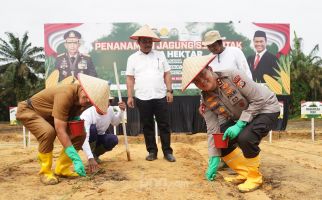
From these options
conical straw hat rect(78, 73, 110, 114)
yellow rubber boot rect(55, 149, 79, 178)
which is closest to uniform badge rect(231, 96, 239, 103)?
conical straw hat rect(78, 73, 110, 114)

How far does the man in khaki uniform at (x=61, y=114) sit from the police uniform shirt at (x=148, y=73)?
121cm

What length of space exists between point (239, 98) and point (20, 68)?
2996 cm

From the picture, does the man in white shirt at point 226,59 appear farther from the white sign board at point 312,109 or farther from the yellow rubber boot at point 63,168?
the white sign board at point 312,109

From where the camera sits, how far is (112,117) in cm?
472

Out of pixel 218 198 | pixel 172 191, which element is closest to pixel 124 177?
pixel 172 191

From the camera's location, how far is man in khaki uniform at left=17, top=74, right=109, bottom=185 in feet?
11.2

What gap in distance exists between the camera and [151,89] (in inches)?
188

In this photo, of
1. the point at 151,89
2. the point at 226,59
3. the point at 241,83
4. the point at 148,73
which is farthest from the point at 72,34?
the point at 241,83

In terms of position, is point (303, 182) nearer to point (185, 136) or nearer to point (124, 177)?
point (124, 177)

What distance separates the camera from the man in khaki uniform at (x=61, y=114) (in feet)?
11.2

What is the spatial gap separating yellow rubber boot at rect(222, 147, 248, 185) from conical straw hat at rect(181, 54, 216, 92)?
0.91m

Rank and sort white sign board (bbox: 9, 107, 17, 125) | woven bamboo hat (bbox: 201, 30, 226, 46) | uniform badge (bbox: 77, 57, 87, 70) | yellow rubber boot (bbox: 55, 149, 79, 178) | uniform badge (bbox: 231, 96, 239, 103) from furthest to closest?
uniform badge (bbox: 77, 57, 87, 70), white sign board (bbox: 9, 107, 17, 125), woven bamboo hat (bbox: 201, 30, 226, 46), yellow rubber boot (bbox: 55, 149, 79, 178), uniform badge (bbox: 231, 96, 239, 103)

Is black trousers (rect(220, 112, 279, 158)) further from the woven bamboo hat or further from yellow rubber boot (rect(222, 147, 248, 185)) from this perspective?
the woven bamboo hat

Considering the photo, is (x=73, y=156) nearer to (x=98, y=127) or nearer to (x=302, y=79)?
(x=98, y=127)
